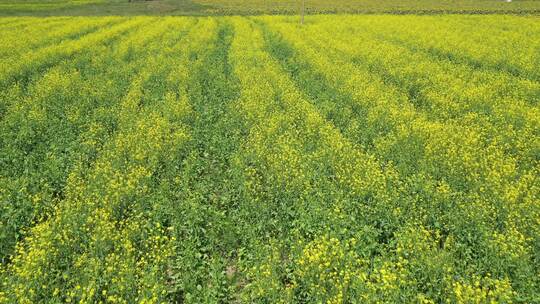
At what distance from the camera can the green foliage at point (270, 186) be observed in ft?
21.3

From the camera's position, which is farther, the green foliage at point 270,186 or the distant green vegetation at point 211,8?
the distant green vegetation at point 211,8

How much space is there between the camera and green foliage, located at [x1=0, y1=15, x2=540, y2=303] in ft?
21.3

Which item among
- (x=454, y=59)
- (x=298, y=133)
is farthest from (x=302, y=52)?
(x=298, y=133)

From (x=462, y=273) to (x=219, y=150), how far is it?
7.75 metres

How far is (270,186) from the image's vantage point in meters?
9.71

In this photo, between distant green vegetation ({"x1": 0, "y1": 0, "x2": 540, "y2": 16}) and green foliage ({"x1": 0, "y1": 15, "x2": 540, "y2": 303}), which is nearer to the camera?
green foliage ({"x1": 0, "y1": 15, "x2": 540, "y2": 303})

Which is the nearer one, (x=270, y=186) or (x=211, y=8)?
(x=270, y=186)

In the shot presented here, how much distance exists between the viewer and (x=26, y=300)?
5.66 metres

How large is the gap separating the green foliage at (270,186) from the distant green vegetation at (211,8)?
150 ft

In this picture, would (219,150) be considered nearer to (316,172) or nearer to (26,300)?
(316,172)

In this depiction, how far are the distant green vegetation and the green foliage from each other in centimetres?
4577

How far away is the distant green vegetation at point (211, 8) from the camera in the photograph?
6131 centimetres

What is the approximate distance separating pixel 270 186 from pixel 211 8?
65050 millimetres

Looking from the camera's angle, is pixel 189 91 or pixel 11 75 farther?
pixel 11 75
